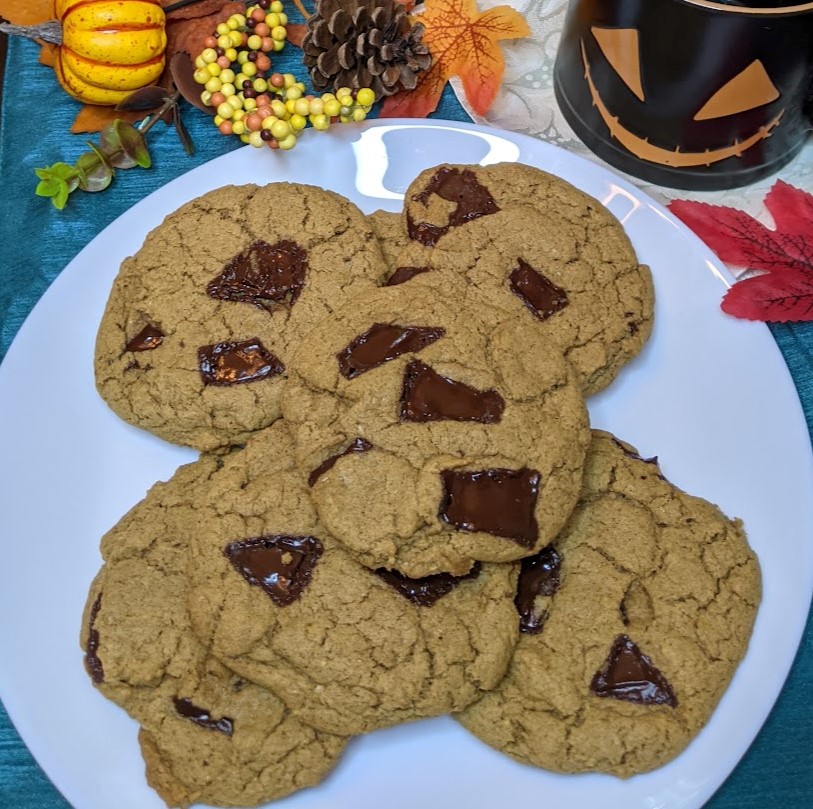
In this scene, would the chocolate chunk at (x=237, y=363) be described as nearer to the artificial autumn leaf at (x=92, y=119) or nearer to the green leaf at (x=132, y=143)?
the green leaf at (x=132, y=143)

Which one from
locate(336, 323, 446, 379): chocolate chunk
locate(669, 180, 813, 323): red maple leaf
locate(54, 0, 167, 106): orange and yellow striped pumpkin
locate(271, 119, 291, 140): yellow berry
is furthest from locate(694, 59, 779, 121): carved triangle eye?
locate(54, 0, 167, 106): orange and yellow striped pumpkin

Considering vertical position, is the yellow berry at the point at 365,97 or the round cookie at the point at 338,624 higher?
the yellow berry at the point at 365,97

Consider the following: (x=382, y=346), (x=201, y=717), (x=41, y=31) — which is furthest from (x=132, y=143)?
(x=201, y=717)

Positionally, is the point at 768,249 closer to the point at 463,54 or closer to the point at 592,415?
the point at 592,415

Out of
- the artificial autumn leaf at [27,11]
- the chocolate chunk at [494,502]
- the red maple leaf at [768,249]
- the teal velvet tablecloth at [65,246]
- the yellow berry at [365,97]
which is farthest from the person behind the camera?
the artificial autumn leaf at [27,11]

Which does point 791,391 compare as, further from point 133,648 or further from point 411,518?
point 133,648

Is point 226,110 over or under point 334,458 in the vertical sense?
over

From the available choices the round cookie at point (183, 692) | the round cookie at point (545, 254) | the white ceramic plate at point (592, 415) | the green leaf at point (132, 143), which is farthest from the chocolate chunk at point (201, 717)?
the green leaf at point (132, 143)
